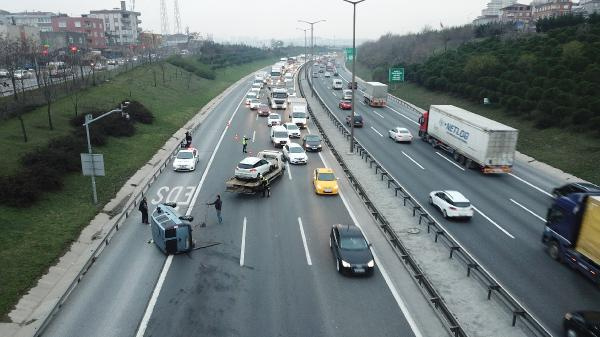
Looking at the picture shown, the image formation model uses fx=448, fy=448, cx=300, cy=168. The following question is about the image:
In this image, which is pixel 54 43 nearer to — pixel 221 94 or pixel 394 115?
pixel 221 94

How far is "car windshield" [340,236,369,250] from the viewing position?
66.4ft

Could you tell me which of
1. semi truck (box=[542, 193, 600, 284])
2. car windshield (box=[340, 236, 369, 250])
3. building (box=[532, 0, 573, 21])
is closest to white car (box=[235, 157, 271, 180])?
car windshield (box=[340, 236, 369, 250])

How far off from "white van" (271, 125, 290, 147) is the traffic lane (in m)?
18.9

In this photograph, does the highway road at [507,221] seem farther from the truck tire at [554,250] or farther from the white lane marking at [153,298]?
the white lane marking at [153,298]

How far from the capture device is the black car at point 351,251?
19344 millimetres

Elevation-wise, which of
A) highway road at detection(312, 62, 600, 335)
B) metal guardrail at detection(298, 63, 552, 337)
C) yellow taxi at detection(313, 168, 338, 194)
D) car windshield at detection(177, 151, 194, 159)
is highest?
car windshield at detection(177, 151, 194, 159)

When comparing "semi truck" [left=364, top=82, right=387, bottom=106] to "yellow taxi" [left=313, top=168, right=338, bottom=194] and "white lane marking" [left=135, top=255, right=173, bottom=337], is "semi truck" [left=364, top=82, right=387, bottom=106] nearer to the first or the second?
"yellow taxi" [left=313, top=168, right=338, bottom=194]

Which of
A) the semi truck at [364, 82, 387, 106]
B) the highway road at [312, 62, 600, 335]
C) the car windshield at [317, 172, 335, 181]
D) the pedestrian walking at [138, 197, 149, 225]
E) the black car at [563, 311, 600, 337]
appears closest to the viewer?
the black car at [563, 311, 600, 337]

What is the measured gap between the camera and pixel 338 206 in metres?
28.5

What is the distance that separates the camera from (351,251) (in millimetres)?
20047

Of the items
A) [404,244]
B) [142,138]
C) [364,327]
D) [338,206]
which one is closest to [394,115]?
[142,138]

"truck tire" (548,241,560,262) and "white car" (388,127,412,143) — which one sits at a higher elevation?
"white car" (388,127,412,143)

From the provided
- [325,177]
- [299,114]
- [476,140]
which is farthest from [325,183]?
[299,114]

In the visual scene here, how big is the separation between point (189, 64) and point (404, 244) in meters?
98.2
